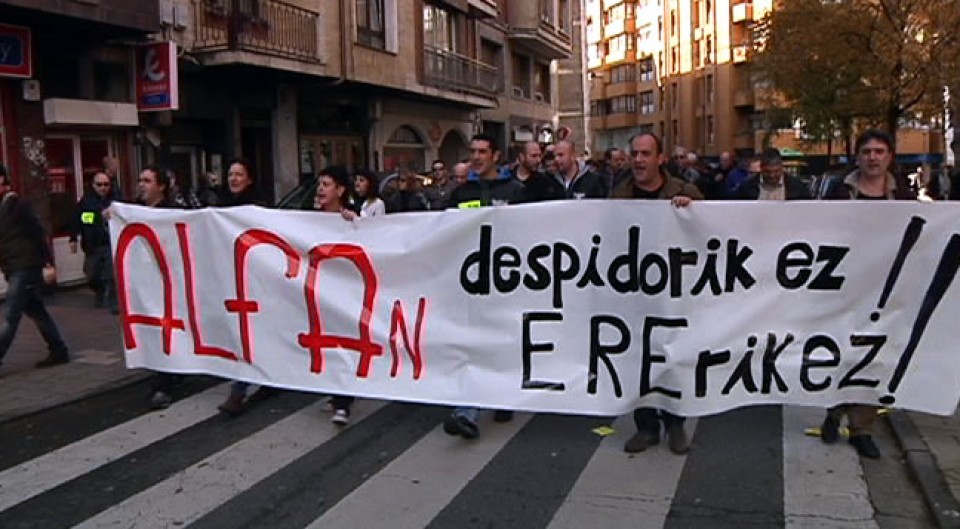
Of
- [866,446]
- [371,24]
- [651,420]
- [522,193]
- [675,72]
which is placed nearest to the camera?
[866,446]

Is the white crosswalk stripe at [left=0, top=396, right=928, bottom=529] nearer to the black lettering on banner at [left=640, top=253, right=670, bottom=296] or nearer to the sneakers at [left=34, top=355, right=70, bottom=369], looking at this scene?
the black lettering on banner at [left=640, top=253, right=670, bottom=296]

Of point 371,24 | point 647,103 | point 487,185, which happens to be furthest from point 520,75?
point 647,103

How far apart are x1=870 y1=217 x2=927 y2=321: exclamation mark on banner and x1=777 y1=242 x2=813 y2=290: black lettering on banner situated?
16.9 inches

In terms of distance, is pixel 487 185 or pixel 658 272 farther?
pixel 487 185

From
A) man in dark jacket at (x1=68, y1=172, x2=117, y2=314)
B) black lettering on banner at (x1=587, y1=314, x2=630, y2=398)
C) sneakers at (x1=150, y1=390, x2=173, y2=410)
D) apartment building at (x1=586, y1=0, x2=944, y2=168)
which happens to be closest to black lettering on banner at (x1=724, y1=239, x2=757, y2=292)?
black lettering on banner at (x1=587, y1=314, x2=630, y2=398)

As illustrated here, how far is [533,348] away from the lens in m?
5.52

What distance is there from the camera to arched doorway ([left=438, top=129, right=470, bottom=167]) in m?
31.6

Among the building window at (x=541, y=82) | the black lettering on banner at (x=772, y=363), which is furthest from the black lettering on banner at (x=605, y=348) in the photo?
the building window at (x=541, y=82)

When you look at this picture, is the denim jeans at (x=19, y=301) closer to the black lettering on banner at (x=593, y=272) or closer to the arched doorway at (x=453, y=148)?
the black lettering on banner at (x=593, y=272)

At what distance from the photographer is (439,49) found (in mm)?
26984

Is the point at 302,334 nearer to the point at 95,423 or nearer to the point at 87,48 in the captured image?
the point at 95,423

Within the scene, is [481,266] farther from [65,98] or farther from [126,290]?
[65,98]

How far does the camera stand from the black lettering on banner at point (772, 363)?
5289mm

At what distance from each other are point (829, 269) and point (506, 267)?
1.87 metres
